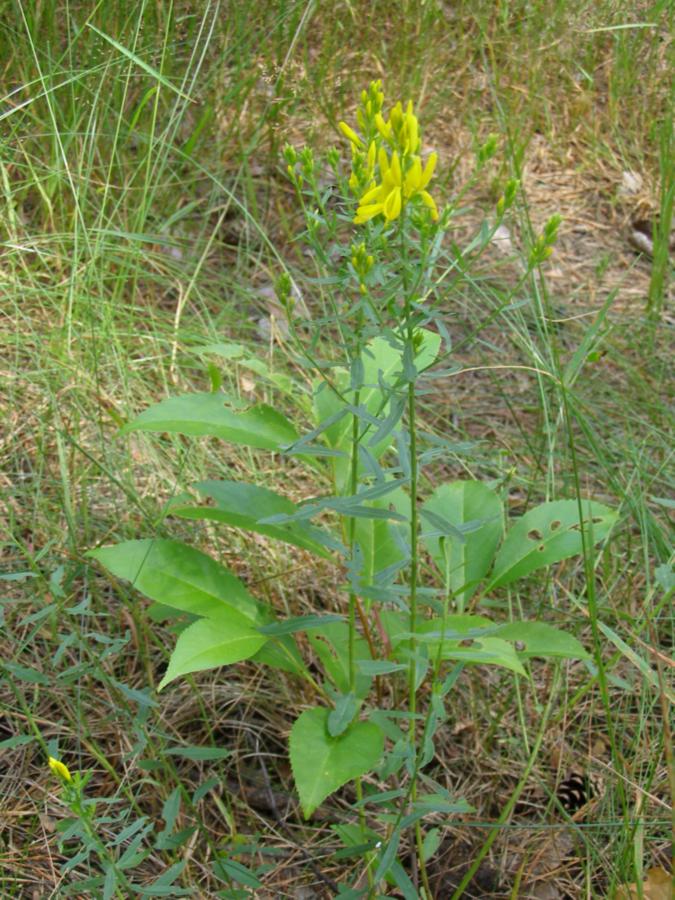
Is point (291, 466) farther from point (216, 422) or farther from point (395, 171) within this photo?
point (395, 171)

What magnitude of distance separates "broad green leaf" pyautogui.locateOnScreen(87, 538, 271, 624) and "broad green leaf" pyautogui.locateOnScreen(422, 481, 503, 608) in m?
0.32

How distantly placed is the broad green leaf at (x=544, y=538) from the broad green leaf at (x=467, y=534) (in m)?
0.03

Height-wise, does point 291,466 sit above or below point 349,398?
below

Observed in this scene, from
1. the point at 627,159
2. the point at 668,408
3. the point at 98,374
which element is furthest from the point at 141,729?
the point at 627,159

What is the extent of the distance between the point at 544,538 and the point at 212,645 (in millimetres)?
588

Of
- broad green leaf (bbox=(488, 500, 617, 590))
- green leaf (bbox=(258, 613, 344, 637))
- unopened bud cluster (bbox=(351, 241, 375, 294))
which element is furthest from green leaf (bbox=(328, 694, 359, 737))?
unopened bud cluster (bbox=(351, 241, 375, 294))

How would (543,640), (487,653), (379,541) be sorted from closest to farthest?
(487,653) → (543,640) → (379,541)

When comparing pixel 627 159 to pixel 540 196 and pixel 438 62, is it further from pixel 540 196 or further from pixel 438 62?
pixel 438 62

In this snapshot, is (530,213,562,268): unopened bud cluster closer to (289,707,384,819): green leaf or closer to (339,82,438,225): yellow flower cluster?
(339,82,438,225): yellow flower cluster

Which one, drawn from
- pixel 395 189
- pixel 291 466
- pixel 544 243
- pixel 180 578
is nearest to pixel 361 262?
pixel 395 189

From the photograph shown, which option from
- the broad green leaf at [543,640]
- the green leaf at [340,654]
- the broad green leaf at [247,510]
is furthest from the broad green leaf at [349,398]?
the broad green leaf at [543,640]

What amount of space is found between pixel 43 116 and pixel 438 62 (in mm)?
1361

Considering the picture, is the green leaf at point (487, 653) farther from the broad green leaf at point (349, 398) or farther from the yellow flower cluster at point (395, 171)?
the yellow flower cluster at point (395, 171)

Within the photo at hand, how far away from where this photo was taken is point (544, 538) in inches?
63.9
